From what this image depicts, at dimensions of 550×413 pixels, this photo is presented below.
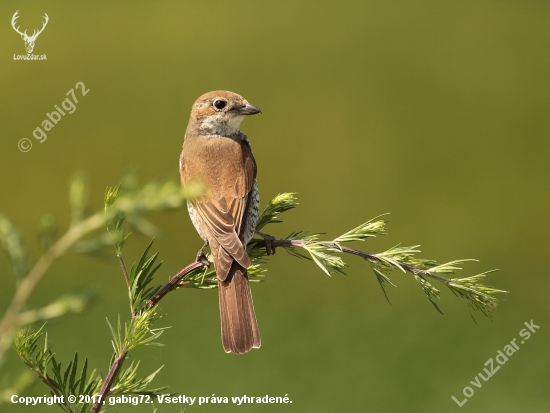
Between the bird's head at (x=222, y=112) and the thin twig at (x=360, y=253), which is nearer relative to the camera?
the thin twig at (x=360, y=253)

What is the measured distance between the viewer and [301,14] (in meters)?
14.5

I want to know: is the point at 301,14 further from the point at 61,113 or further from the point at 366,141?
the point at 61,113

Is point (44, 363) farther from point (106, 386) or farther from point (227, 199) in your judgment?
point (227, 199)

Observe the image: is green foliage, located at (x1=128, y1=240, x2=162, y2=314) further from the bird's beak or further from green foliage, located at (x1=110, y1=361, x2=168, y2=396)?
the bird's beak

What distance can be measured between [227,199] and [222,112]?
91 centimetres

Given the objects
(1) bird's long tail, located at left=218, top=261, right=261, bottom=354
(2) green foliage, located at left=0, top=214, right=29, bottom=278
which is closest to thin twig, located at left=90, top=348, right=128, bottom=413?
(2) green foliage, located at left=0, top=214, right=29, bottom=278

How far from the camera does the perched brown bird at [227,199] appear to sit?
2.57 metres

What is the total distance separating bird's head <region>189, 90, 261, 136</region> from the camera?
3.84m

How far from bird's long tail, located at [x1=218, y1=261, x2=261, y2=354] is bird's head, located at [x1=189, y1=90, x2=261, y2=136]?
140 centimetres

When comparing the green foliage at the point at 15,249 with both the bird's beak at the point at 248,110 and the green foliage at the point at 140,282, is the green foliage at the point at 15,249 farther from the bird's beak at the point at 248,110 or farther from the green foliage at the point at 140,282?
the bird's beak at the point at 248,110

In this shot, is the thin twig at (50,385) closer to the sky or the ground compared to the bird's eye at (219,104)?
closer to the ground

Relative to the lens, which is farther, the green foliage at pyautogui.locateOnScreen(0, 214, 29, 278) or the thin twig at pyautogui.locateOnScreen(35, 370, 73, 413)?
the thin twig at pyautogui.locateOnScreen(35, 370, 73, 413)

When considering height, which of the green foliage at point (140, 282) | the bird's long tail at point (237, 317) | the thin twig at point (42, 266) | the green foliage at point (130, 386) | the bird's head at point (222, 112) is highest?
the thin twig at point (42, 266)

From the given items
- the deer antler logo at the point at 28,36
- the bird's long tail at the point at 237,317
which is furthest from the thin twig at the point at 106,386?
the deer antler logo at the point at 28,36
